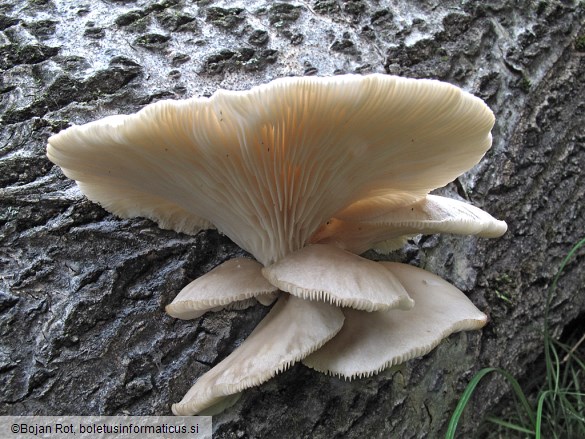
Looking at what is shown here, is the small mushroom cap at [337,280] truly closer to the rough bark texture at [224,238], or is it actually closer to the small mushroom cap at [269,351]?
the small mushroom cap at [269,351]

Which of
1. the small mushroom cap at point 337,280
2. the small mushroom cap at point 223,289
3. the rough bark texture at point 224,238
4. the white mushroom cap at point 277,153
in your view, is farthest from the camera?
the rough bark texture at point 224,238

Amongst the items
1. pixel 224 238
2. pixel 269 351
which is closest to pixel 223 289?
pixel 269 351

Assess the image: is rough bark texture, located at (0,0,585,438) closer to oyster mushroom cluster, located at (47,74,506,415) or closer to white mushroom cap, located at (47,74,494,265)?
oyster mushroom cluster, located at (47,74,506,415)

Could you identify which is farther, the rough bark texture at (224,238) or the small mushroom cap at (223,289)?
the rough bark texture at (224,238)

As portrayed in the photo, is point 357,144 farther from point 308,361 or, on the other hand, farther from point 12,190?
point 12,190

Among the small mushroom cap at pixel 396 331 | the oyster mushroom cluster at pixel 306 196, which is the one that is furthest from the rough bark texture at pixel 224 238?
the small mushroom cap at pixel 396 331

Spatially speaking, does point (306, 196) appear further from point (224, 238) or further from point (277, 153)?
point (224, 238)
